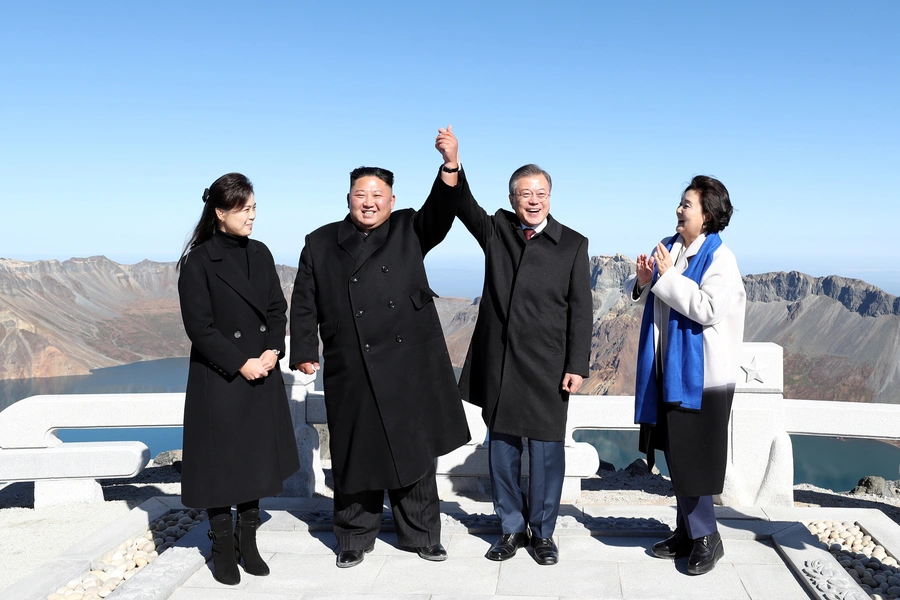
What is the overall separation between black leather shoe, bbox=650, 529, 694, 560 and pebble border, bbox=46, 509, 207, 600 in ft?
7.90

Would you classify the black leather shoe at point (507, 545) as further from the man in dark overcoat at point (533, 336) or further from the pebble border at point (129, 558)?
the pebble border at point (129, 558)

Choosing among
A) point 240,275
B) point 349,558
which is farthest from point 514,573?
point 240,275

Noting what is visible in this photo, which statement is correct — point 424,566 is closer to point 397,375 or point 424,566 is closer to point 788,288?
point 397,375

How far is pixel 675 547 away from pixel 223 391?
2.19 m

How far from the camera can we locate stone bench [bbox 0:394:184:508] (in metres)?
4.77

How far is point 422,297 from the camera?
133 inches

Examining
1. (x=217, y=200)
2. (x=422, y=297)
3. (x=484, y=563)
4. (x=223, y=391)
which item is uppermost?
(x=217, y=200)

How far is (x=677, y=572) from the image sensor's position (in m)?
3.29

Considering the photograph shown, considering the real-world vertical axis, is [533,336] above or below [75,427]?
above

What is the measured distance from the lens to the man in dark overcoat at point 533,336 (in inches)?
131

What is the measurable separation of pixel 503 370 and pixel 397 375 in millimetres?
480

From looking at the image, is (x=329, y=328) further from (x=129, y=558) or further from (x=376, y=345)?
(x=129, y=558)

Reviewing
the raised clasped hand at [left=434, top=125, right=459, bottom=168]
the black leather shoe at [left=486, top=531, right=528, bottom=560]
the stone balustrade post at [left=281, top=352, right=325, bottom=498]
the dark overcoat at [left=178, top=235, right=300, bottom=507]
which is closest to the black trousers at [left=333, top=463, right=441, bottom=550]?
the black leather shoe at [left=486, top=531, right=528, bottom=560]

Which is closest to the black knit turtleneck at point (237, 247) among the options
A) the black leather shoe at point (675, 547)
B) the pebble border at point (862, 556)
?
the black leather shoe at point (675, 547)
